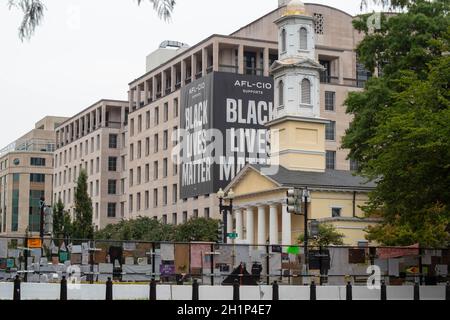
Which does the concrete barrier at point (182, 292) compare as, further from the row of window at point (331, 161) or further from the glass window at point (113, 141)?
the glass window at point (113, 141)

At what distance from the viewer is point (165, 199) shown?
356ft

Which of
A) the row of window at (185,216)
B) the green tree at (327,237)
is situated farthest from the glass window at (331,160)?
the green tree at (327,237)

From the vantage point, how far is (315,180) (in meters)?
74.6

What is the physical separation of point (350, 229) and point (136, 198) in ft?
176

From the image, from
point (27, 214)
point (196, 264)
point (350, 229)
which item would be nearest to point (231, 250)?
Result: point (196, 264)

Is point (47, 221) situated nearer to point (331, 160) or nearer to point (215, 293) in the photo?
point (215, 293)

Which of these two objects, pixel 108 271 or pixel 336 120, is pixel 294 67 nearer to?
pixel 336 120

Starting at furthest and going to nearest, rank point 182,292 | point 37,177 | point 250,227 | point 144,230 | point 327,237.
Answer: point 37,177 → point 144,230 → point 250,227 → point 327,237 → point 182,292

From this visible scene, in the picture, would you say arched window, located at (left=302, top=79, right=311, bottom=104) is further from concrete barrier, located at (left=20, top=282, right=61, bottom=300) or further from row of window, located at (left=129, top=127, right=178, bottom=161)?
concrete barrier, located at (left=20, top=282, right=61, bottom=300)

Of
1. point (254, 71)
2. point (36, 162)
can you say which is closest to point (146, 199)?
point (254, 71)

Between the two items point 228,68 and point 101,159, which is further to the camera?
point 101,159

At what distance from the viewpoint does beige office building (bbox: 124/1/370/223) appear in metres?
103

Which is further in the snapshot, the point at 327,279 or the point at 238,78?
the point at 238,78

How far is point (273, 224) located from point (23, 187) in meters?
95.0
